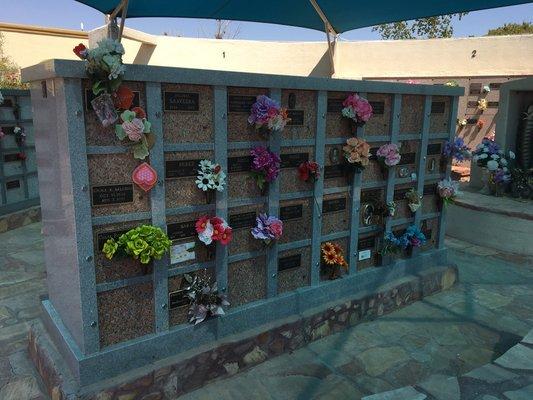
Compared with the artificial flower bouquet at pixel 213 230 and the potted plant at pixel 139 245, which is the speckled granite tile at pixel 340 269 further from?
the potted plant at pixel 139 245

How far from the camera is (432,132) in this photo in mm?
4137

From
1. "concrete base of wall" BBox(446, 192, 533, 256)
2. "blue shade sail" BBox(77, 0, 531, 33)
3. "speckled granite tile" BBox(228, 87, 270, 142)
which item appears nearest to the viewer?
"speckled granite tile" BBox(228, 87, 270, 142)

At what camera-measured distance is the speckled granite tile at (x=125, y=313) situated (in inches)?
101

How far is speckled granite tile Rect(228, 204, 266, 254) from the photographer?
2.99m

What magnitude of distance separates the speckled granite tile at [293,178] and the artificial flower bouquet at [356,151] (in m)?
0.32

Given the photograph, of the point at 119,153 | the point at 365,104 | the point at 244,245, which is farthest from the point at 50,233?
the point at 365,104

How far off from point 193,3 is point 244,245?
3098 millimetres

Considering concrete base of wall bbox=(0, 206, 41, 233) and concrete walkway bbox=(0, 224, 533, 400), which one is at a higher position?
concrete base of wall bbox=(0, 206, 41, 233)

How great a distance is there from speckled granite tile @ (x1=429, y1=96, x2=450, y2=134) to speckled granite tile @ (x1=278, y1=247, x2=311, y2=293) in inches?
69.5

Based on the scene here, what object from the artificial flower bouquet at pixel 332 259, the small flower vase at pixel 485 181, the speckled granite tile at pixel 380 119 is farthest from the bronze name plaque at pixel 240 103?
the small flower vase at pixel 485 181

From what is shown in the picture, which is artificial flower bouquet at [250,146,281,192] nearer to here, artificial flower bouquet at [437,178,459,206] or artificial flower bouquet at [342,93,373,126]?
artificial flower bouquet at [342,93,373,126]

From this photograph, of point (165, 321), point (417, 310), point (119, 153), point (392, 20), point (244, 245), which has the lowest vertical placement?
point (417, 310)

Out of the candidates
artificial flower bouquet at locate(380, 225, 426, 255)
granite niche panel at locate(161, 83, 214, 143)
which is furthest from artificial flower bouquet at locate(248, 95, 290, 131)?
artificial flower bouquet at locate(380, 225, 426, 255)

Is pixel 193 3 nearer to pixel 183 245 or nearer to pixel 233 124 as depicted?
pixel 233 124
